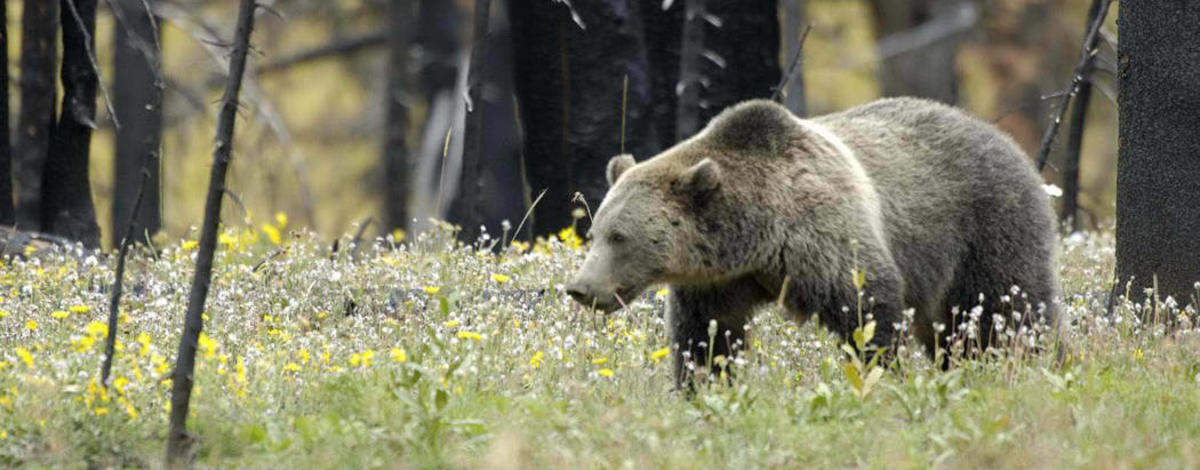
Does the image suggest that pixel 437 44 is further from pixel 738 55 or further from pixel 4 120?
pixel 4 120

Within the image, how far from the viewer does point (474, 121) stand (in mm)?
12195

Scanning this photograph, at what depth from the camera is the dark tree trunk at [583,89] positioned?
12.8 m

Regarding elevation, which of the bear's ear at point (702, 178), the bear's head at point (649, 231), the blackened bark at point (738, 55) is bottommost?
the bear's head at point (649, 231)

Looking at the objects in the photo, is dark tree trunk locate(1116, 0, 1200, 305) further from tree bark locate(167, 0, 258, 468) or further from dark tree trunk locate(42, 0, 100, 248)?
dark tree trunk locate(42, 0, 100, 248)

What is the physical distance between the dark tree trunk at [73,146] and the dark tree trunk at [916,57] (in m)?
10.5

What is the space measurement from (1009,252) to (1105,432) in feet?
7.28

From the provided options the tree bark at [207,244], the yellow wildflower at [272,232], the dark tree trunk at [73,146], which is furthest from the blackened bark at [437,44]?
the tree bark at [207,244]

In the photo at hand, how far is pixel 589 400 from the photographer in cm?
691

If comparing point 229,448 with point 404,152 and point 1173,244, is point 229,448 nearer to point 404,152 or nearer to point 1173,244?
point 1173,244

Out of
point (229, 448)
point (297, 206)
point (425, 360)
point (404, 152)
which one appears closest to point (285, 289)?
point (425, 360)

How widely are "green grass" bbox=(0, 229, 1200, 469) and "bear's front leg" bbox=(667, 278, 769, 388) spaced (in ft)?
0.50

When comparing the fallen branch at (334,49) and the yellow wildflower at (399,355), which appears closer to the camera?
the yellow wildflower at (399,355)

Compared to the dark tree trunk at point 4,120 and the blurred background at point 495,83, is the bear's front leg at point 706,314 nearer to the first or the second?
the blurred background at point 495,83

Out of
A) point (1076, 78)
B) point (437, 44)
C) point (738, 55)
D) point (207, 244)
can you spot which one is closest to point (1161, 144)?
point (1076, 78)
